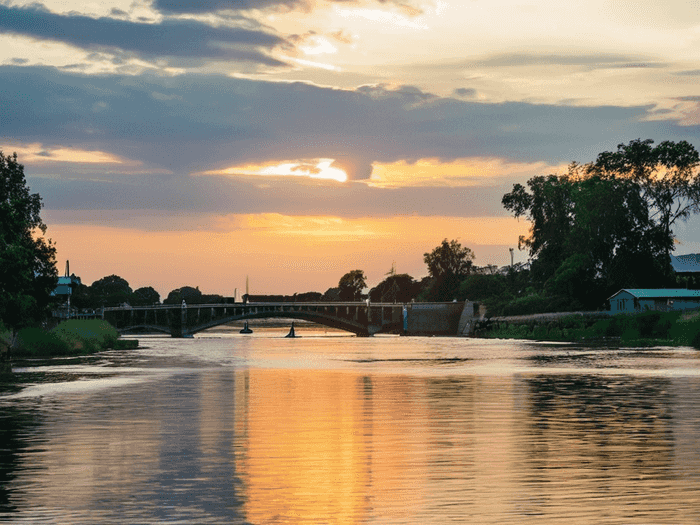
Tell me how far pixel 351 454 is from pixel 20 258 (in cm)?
4597

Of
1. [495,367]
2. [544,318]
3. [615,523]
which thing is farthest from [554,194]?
[615,523]

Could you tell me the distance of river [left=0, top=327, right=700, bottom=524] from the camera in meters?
19.8

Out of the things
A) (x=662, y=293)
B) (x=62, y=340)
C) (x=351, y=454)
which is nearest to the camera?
(x=351, y=454)

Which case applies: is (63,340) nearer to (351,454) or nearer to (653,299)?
(351,454)

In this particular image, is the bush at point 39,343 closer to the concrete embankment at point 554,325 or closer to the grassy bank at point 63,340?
the grassy bank at point 63,340

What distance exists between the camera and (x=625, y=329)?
144875 mm

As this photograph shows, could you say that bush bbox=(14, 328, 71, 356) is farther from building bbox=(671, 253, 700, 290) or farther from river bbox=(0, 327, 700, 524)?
building bbox=(671, 253, 700, 290)

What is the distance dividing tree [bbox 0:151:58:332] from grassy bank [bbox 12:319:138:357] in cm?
148

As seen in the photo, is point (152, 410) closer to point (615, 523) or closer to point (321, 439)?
point (321, 439)

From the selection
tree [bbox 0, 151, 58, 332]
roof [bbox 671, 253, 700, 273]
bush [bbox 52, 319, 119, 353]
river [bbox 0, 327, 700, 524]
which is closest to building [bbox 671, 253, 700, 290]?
roof [bbox 671, 253, 700, 273]

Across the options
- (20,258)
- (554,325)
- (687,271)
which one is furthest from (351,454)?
(687,271)

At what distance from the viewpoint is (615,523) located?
719 inches

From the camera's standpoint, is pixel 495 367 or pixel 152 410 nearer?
pixel 152 410

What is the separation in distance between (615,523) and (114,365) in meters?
71.1
